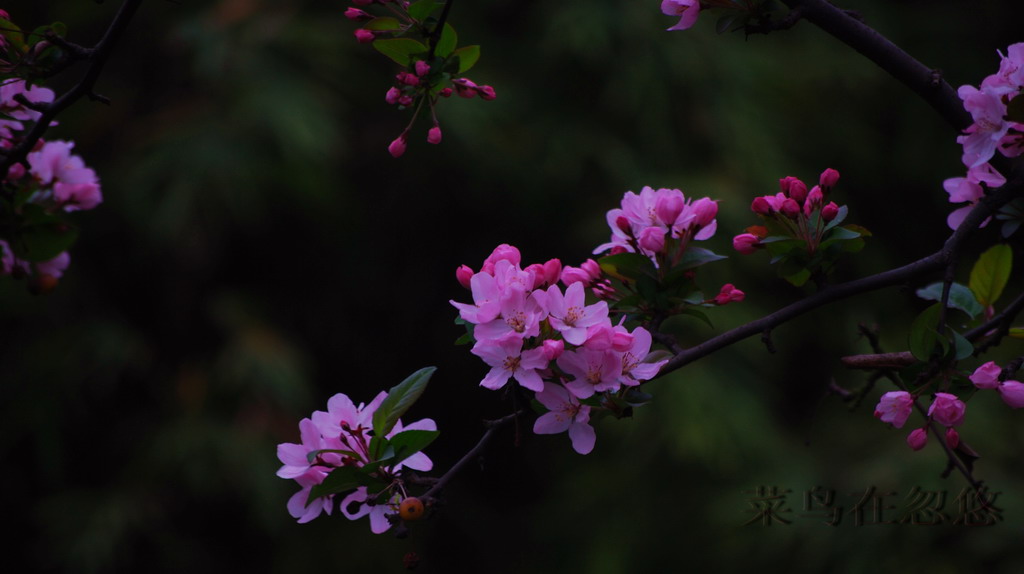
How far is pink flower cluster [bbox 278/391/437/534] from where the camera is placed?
0.62 meters

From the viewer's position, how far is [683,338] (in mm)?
2949

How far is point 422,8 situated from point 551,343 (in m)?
0.29

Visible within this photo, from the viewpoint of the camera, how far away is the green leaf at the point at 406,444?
0.60 m

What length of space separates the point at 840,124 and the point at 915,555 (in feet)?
5.76

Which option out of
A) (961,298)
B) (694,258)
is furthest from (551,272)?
(961,298)

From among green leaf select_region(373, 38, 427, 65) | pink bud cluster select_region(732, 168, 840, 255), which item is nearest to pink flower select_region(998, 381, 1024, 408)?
pink bud cluster select_region(732, 168, 840, 255)

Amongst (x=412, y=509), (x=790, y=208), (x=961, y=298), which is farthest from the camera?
(x=961, y=298)

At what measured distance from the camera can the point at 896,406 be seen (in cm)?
61

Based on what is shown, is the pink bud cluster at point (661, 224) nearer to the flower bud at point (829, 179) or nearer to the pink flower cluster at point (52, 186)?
the flower bud at point (829, 179)

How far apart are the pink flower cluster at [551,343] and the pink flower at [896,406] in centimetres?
15

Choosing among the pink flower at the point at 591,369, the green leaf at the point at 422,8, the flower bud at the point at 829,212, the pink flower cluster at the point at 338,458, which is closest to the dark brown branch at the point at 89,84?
the green leaf at the point at 422,8

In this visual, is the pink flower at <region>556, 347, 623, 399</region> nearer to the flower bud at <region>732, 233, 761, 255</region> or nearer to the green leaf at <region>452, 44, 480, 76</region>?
the flower bud at <region>732, 233, 761, 255</region>

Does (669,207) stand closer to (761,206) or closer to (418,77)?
(761,206)

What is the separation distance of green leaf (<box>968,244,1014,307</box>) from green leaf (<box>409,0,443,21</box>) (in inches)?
20.1
